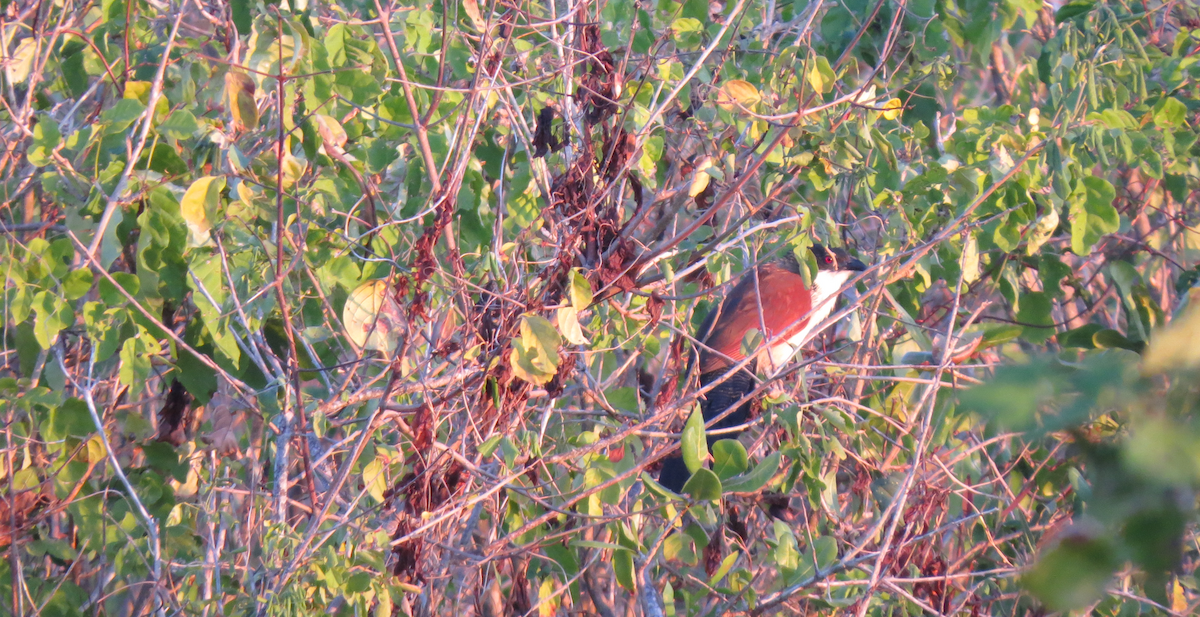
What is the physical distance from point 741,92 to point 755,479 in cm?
91

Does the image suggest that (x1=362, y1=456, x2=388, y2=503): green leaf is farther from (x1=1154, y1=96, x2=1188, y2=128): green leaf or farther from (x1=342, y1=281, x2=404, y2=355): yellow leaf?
(x1=1154, y1=96, x2=1188, y2=128): green leaf

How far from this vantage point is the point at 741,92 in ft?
6.77

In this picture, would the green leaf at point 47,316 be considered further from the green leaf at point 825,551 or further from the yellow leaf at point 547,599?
the green leaf at point 825,551

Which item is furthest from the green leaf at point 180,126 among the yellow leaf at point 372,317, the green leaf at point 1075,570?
the green leaf at point 1075,570

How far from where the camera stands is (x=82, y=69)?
267 centimetres

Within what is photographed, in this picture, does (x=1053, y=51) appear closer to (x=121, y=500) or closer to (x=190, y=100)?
(x=190, y=100)

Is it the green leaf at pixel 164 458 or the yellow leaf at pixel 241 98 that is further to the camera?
the green leaf at pixel 164 458

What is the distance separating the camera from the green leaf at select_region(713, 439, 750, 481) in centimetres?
192

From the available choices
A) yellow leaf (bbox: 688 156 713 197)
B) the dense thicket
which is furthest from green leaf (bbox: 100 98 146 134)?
yellow leaf (bbox: 688 156 713 197)

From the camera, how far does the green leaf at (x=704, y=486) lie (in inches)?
69.8

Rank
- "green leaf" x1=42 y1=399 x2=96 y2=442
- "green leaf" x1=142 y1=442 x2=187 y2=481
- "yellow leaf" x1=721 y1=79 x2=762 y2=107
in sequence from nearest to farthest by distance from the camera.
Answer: "yellow leaf" x1=721 y1=79 x2=762 y2=107 → "green leaf" x1=42 y1=399 x2=96 y2=442 → "green leaf" x1=142 y1=442 x2=187 y2=481

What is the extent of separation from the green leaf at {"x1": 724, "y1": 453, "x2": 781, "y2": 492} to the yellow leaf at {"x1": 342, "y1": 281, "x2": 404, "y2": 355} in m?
0.86

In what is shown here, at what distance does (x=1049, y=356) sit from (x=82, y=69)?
9.68 ft

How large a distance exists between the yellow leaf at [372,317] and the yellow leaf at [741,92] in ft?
3.06
